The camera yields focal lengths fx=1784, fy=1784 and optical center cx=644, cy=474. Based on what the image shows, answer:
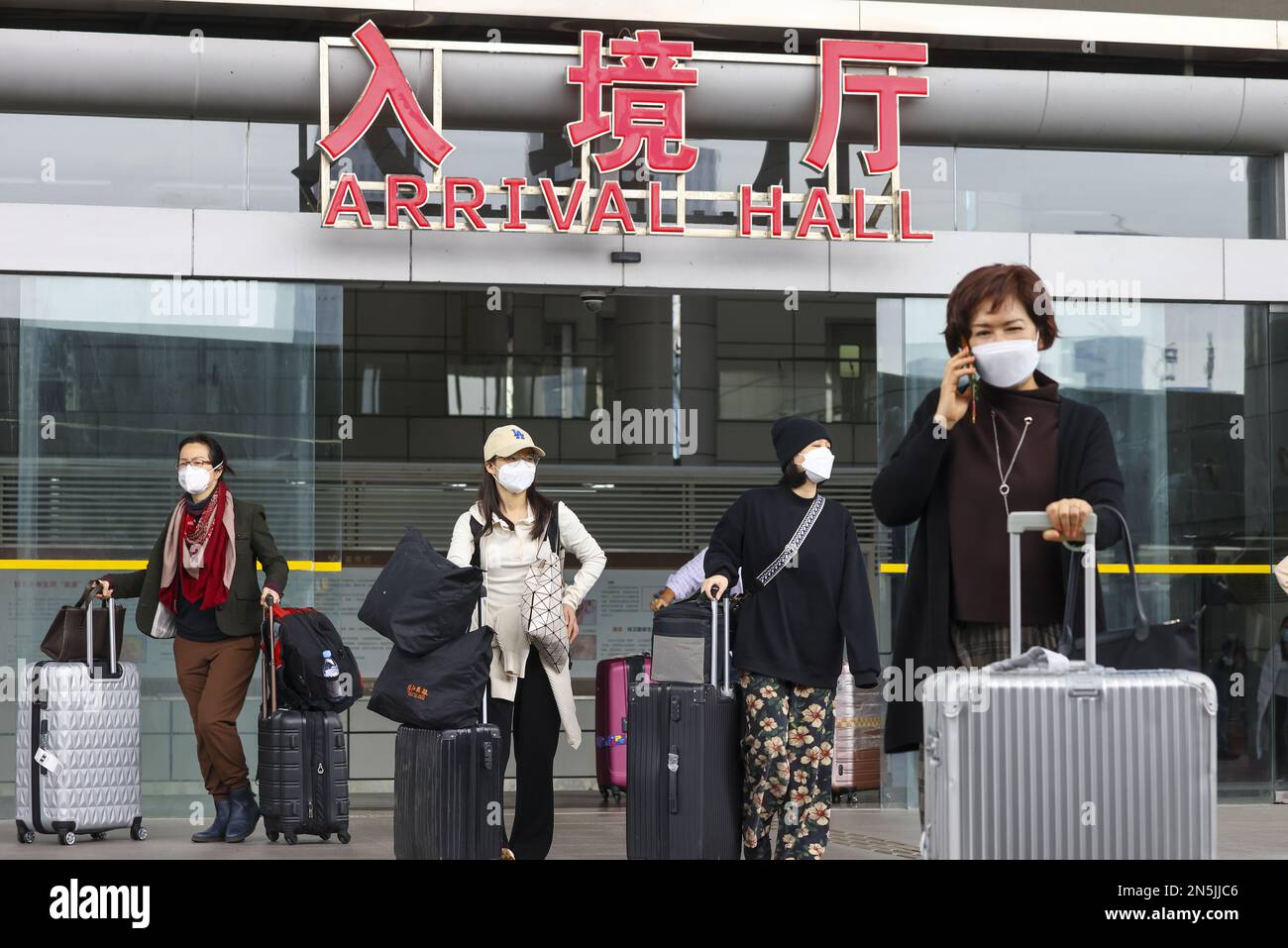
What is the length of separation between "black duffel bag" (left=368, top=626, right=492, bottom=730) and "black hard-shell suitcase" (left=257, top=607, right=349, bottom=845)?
1.83 m

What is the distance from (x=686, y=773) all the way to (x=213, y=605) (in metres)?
2.79

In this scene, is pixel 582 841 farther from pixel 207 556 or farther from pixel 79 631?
pixel 79 631

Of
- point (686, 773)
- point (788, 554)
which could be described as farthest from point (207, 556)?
point (788, 554)

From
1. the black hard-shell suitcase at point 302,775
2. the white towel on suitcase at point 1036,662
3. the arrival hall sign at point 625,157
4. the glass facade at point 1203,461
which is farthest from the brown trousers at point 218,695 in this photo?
the white towel on suitcase at point 1036,662

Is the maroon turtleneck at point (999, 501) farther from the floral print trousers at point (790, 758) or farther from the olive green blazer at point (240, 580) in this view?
the olive green blazer at point (240, 580)

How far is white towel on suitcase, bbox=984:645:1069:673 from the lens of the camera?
3.77m

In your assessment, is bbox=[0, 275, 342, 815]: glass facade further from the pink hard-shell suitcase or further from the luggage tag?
the pink hard-shell suitcase

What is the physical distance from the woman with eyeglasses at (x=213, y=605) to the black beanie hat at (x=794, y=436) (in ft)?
8.65

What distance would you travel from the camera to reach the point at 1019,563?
4027 millimetres

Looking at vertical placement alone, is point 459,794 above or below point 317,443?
below

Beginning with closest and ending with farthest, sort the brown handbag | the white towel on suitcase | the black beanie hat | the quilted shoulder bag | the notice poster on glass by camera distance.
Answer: the white towel on suitcase < the black beanie hat < the quilted shoulder bag < the brown handbag < the notice poster on glass

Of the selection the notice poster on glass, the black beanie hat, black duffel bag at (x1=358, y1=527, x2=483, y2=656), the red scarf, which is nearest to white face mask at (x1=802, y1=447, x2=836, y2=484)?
the black beanie hat

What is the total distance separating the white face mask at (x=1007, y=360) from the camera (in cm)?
428
